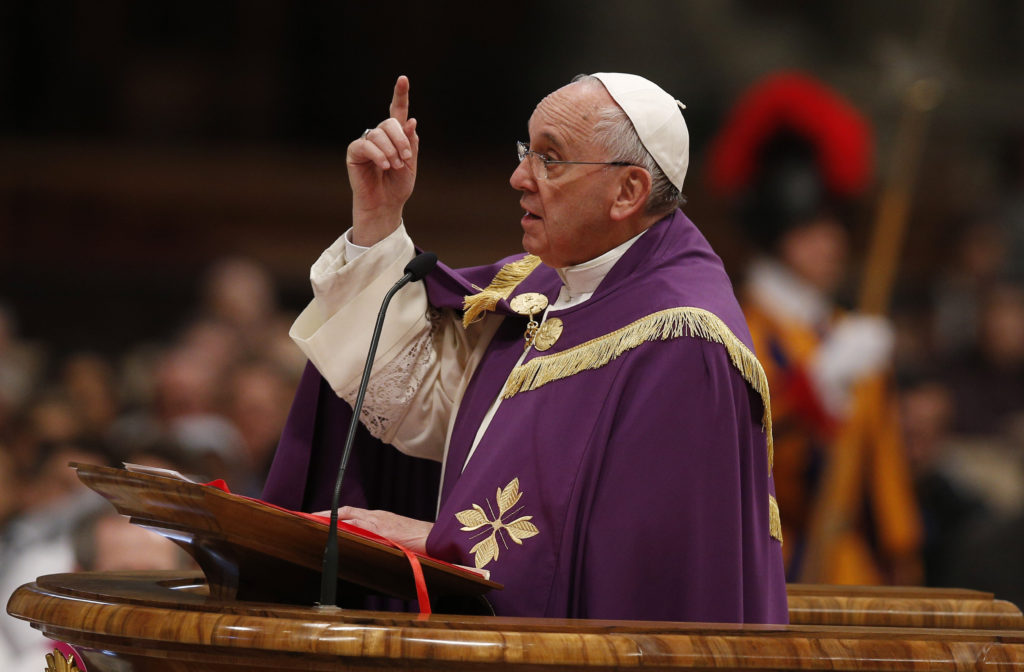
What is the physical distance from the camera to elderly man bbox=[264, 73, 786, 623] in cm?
271

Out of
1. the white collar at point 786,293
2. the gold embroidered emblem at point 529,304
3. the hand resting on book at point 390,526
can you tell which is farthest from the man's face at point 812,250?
the hand resting on book at point 390,526

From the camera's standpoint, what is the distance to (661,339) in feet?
9.30

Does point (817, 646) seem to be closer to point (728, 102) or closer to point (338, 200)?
point (338, 200)

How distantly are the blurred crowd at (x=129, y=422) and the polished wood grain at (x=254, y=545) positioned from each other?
159 cm

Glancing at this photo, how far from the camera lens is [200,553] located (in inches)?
95.4

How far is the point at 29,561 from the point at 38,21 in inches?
295

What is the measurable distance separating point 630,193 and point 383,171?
1.70ft

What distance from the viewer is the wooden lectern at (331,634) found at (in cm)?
202

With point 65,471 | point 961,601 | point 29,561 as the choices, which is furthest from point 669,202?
point 65,471

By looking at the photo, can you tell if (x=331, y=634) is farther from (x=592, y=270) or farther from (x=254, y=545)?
(x=592, y=270)

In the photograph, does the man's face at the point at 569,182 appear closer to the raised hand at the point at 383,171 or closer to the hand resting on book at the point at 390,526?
the raised hand at the point at 383,171

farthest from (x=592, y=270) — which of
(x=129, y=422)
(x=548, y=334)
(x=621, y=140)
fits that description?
(x=129, y=422)

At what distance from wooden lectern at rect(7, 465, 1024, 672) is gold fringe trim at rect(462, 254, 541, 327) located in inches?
35.8

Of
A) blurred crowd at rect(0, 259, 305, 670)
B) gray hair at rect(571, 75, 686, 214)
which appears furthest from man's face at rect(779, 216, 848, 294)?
gray hair at rect(571, 75, 686, 214)
